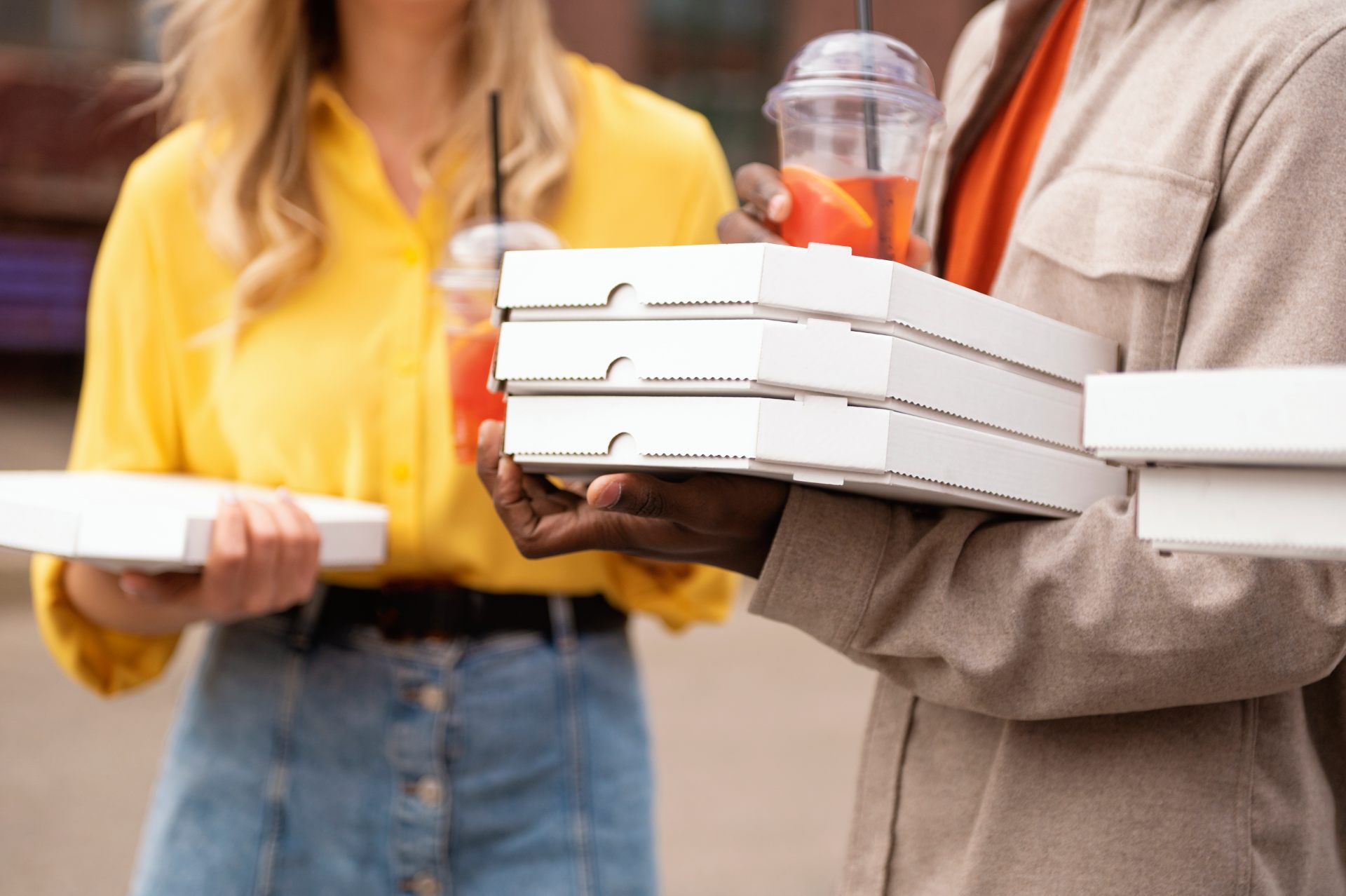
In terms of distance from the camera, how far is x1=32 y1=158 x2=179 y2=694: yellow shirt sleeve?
6.72 ft

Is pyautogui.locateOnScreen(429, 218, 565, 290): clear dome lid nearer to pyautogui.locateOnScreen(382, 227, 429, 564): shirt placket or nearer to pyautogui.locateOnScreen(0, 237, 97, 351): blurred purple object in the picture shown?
pyautogui.locateOnScreen(382, 227, 429, 564): shirt placket

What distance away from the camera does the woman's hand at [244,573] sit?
5.49ft

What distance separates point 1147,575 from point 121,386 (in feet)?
5.23

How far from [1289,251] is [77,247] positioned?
13.7 metres

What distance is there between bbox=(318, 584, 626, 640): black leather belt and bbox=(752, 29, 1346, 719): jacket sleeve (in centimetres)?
78

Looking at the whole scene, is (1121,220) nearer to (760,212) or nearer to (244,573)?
(760,212)

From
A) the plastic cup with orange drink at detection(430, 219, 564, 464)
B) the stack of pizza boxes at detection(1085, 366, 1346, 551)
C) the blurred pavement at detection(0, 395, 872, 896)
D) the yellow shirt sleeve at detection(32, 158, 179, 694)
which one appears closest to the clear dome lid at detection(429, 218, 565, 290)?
the plastic cup with orange drink at detection(430, 219, 564, 464)

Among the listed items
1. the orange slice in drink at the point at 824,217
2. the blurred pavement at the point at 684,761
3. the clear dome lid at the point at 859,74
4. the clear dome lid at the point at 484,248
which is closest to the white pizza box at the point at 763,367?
the orange slice in drink at the point at 824,217

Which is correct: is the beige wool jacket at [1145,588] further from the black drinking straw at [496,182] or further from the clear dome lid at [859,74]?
the black drinking straw at [496,182]

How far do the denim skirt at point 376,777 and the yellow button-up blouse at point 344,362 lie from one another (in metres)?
0.14

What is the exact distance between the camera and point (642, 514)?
1.17 metres

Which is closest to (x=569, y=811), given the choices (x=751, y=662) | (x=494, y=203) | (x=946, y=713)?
(x=946, y=713)

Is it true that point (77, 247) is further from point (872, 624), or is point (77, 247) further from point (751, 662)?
point (872, 624)

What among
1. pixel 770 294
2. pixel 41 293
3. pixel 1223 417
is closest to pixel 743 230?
pixel 770 294
